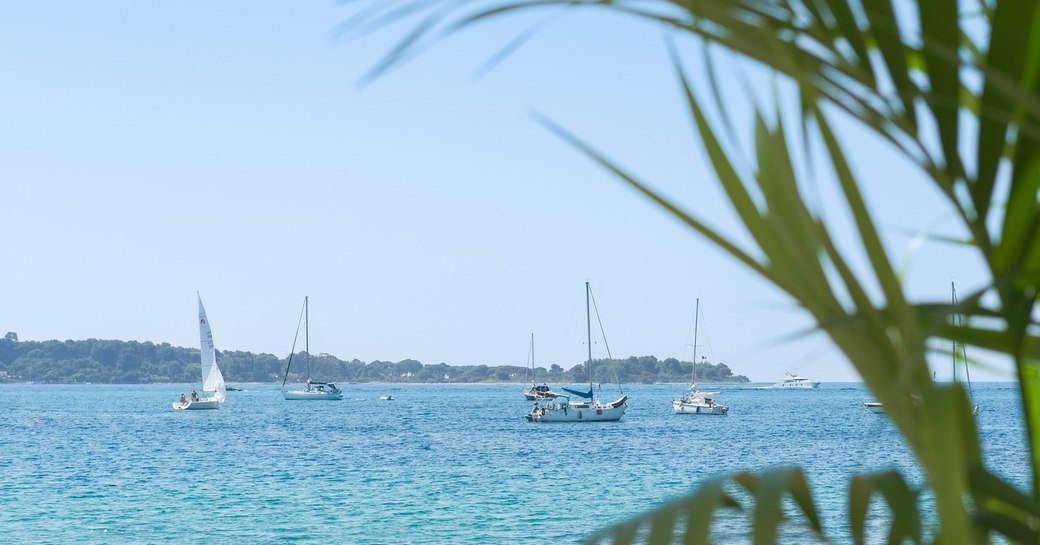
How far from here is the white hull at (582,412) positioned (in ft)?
195

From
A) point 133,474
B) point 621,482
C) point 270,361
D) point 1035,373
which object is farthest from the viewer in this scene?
point 270,361

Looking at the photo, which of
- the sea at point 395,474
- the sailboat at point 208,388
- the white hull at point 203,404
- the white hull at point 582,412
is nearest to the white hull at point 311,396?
the sailboat at point 208,388

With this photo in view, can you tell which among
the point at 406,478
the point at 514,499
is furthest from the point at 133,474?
the point at 514,499

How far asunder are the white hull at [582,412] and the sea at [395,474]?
0.57 metres

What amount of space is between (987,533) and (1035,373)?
30 centimetres

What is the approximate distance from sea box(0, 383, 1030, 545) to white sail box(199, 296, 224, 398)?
6.04m

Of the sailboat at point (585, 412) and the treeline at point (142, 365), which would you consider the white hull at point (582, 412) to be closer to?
the sailboat at point (585, 412)

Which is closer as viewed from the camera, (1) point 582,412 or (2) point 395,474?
(2) point 395,474

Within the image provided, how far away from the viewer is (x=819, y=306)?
0.89 metres

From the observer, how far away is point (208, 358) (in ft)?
242

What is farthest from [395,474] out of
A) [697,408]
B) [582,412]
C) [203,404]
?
[203,404]

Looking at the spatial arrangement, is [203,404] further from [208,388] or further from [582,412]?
[582,412]

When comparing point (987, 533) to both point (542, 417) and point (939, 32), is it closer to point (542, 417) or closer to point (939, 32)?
point (939, 32)

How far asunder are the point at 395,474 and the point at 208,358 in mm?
42123
